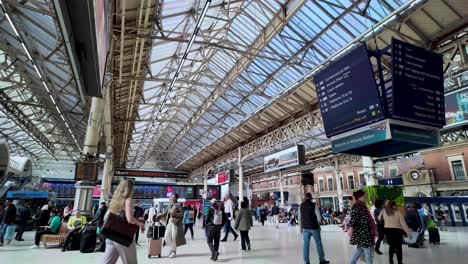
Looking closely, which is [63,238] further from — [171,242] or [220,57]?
[220,57]

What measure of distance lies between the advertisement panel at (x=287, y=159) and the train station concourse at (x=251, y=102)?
10 centimetres

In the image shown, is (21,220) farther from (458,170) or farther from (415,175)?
(458,170)

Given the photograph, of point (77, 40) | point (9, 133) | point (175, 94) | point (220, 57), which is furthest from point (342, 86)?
point (9, 133)

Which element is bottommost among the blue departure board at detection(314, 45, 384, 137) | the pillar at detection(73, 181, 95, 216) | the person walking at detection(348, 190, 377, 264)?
the person walking at detection(348, 190, 377, 264)

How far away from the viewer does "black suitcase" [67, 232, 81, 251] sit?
26.0 ft

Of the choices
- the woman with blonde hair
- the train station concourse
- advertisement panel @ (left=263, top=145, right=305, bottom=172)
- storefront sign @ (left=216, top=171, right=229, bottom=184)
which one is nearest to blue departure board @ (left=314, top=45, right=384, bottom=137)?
the train station concourse

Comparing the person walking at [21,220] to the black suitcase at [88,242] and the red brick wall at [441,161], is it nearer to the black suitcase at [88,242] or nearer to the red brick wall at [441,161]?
the black suitcase at [88,242]

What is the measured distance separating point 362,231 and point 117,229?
3.65m

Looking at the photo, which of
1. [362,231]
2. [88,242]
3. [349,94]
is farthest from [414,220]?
[88,242]

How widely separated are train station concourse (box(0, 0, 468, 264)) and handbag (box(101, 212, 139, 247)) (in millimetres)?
14

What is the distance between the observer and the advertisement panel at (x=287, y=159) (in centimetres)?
1551

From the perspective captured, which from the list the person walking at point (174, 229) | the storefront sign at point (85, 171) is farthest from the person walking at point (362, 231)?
the storefront sign at point (85, 171)

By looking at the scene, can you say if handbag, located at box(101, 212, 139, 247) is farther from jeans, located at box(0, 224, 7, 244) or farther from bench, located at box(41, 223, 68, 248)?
jeans, located at box(0, 224, 7, 244)

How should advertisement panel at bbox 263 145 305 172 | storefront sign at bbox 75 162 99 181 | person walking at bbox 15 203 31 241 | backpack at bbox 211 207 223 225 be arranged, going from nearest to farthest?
backpack at bbox 211 207 223 225 < storefront sign at bbox 75 162 99 181 < person walking at bbox 15 203 31 241 < advertisement panel at bbox 263 145 305 172
